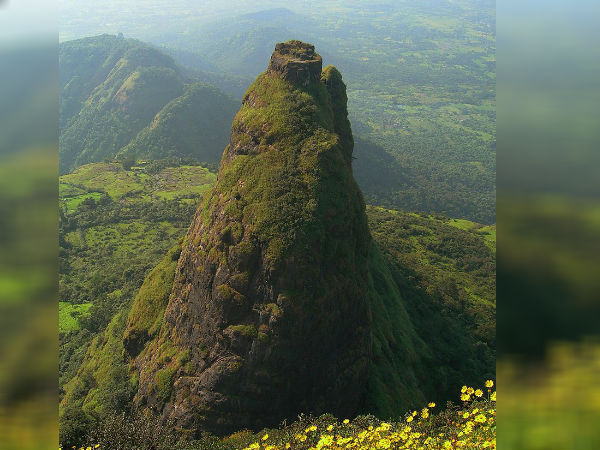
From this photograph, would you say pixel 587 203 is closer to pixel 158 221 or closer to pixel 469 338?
pixel 469 338

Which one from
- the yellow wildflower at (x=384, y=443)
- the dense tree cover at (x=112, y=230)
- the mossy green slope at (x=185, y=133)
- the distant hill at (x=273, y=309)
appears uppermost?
the yellow wildflower at (x=384, y=443)

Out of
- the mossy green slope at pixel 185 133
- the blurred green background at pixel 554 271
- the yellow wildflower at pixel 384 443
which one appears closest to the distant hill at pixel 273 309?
the yellow wildflower at pixel 384 443

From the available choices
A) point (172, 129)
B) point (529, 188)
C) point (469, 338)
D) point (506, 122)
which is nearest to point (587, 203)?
point (529, 188)

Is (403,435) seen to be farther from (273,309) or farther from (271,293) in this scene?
(271,293)

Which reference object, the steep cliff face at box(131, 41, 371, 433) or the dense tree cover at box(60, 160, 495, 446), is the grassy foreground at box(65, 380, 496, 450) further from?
the steep cliff face at box(131, 41, 371, 433)

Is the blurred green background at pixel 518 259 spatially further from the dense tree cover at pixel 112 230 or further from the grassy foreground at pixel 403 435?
the dense tree cover at pixel 112 230

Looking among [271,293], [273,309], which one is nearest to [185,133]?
[271,293]
